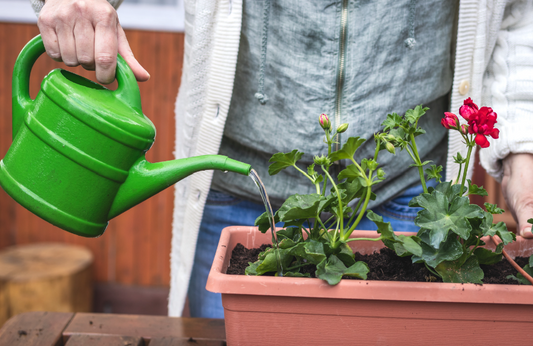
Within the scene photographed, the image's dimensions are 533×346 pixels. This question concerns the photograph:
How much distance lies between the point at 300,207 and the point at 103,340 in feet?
1.59

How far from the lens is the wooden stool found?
2215 millimetres

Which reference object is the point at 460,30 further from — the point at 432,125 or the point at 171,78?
the point at 171,78

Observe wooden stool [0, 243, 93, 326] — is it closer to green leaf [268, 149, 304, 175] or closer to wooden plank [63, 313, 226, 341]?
wooden plank [63, 313, 226, 341]

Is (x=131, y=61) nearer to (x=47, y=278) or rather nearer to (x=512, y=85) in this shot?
(x=512, y=85)

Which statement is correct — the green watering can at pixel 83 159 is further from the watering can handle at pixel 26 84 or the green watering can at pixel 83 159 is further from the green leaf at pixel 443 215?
the green leaf at pixel 443 215

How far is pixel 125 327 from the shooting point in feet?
2.95

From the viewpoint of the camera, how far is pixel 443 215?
63cm

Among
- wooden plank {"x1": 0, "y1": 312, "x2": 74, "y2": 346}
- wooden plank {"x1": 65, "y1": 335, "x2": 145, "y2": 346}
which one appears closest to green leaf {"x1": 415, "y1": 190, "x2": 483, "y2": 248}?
wooden plank {"x1": 65, "y1": 335, "x2": 145, "y2": 346}

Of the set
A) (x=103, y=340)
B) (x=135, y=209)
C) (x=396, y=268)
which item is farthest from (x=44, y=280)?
(x=396, y=268)

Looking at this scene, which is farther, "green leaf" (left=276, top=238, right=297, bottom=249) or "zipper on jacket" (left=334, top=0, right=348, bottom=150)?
"zipper on jacket" (left=334, top=0, right=348, bottom=150)

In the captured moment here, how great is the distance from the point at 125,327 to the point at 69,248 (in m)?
1.93

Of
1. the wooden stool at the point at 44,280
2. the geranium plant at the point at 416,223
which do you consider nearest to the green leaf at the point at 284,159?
the geranium plant at the point at 416,223

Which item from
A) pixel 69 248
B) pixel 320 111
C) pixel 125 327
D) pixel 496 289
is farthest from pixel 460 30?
pixel 69 248

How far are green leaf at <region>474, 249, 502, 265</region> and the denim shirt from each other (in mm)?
362
